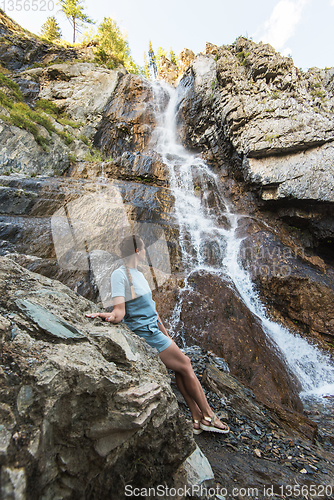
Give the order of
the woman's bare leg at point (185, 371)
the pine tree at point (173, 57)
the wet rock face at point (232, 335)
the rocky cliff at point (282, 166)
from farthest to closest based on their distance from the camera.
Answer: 1. the pine tree at point (173, 57)
2. the rocky cliff at point (282, 166)
3. the wet rock face at point (232, 335)
4. the woman's bare leg at point (185, 371)

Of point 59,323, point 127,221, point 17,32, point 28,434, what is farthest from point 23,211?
point 17,32

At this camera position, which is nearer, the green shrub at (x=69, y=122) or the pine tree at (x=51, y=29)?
the green shrub at (x=69, y=122)

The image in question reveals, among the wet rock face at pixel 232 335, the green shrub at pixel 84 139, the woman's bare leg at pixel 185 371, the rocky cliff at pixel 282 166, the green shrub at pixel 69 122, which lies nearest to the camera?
the woman's bare leg at pixel 185 371

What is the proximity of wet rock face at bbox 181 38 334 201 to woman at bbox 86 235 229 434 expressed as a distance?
1007 centimetres

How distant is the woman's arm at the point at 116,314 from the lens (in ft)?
7.59

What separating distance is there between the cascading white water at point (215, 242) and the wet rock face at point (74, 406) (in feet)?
18.1

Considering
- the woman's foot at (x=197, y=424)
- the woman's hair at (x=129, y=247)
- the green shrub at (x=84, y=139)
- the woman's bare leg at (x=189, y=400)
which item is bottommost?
the woman's foot at (x=197, y=424)

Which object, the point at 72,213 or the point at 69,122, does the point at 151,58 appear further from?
the point at 72,213

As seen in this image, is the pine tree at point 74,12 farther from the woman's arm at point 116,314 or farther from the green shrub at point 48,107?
the woman's arm at point 116,314

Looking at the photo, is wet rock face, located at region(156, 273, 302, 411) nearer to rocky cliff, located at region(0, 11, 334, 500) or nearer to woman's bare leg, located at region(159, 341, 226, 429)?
rocky cliff, located at region(0, 11, 334, 500)

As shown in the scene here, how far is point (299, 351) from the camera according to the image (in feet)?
22.5

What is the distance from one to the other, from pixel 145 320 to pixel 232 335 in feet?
13.0

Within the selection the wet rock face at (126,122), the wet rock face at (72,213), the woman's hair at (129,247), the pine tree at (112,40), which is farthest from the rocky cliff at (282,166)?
the pine tree at (112,40)

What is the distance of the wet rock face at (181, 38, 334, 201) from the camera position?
10.4m
